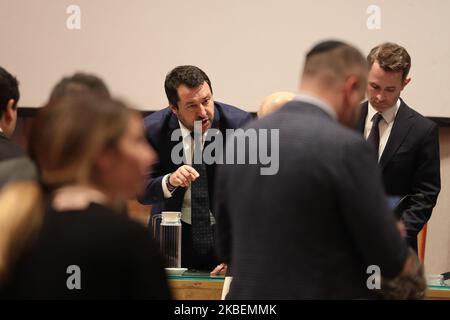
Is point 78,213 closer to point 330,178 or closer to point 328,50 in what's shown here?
point 330,178

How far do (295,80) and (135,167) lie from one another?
2662 mm

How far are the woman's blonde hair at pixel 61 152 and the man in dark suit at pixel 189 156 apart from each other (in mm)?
1481

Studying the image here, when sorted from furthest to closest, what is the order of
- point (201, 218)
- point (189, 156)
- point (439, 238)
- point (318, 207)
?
point (439, 238) → point (189, 156) → point (201, 218) → point (318, 207)

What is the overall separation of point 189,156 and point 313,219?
4.84ft

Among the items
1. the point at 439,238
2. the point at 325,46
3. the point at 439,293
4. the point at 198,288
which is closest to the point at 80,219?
the point at 325,46

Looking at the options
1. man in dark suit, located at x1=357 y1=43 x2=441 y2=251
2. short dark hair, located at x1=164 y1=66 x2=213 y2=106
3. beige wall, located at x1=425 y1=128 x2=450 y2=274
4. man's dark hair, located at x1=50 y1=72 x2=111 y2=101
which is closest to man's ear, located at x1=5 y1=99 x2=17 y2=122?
man's dark hair, located at x1=50 y1=72 x2=111 y2=101

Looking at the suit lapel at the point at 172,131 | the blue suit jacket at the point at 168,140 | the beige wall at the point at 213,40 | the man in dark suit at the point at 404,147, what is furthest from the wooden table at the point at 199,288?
the beige wall at the point at 213,40

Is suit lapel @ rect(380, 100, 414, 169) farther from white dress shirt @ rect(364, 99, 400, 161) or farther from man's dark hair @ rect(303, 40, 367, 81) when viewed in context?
man's dark hair @ rect(303, 40, 367, 81)

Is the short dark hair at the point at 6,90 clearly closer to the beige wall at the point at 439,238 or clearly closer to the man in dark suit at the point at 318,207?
the man in dark suit at the point at 318,207

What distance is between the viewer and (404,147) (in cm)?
279

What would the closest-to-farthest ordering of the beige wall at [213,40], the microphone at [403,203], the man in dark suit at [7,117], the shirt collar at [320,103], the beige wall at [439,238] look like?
the shirt collar at [320,103] < the man in dark suit at [7,117] < the microphone at [403,203] < the beige wall at [213,40] < the beige wall at [439,238]

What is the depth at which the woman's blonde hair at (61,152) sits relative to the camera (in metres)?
1.24

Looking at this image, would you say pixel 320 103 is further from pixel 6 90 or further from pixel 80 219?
pixel 6 90
